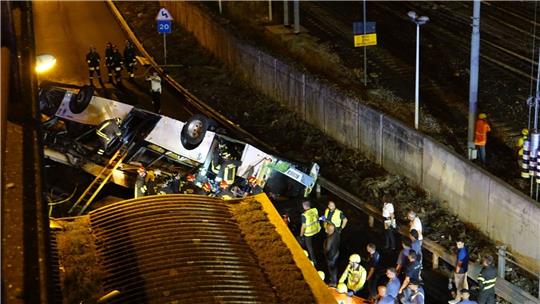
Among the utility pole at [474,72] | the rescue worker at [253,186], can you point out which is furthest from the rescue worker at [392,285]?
the utility pole at [474,72]

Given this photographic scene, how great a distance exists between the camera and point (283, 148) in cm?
2025

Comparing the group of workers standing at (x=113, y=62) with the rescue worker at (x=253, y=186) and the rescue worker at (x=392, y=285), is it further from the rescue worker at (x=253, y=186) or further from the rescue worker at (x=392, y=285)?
the rescue worker at (x=392, y=285)

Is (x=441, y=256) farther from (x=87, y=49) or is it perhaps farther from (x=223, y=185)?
(x=87, y=49)

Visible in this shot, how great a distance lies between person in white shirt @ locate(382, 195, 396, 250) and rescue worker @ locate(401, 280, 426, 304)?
288cm

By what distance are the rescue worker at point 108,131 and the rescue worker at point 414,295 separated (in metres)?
7.74

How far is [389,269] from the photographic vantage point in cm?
1171

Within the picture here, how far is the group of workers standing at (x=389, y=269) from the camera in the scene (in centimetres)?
1165

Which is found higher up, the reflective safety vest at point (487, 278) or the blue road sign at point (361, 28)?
the blue road sign at point (361, 28)

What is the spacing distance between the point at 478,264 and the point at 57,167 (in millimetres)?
9710

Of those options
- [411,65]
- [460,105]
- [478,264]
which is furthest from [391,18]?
Answer: [478,264]

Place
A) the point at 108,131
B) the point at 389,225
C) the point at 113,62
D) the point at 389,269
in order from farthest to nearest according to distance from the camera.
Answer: the point at 113,62 < the point at 108,131 < the point at 389,225 < the point at 389,269

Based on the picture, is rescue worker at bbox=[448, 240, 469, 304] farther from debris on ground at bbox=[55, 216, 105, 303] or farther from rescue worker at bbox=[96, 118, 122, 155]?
rescue worker at bbox=[96, 118, 122, 155]

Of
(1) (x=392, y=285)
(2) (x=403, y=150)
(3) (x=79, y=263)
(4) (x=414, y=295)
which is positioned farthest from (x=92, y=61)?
(3) (x=79, y=263)

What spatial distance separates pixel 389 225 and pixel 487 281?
282cm
